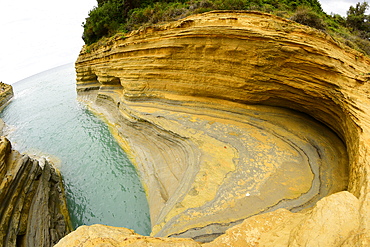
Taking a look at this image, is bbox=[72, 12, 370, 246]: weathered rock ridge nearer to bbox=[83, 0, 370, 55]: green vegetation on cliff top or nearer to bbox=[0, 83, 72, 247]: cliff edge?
bbox=[0, 83, 72, 247]: cliff edge

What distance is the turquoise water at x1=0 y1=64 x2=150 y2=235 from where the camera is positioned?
5742 millimetres

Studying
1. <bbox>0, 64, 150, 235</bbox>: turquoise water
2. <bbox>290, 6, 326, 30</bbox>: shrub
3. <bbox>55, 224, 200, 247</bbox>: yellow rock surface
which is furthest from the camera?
<bbox>290, 6, 326, 30</bbox>: shrub

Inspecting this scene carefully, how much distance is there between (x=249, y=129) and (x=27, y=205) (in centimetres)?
690

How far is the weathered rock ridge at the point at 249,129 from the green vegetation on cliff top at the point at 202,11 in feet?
12.4

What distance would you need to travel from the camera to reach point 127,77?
9.48 m

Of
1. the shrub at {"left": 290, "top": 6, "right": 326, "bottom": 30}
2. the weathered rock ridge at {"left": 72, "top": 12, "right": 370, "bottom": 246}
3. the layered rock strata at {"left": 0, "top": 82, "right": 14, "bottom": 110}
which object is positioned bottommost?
the weathered rock ridge at {"left": 72, "top": 12, "right": 370, "bottom": 246}

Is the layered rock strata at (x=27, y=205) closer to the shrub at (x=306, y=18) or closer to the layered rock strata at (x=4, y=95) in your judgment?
the shrub at (x=306, y=18)

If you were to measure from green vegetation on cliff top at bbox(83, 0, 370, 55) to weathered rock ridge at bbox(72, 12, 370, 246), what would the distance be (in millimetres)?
3787

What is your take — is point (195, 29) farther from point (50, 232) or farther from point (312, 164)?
point (50, 232)

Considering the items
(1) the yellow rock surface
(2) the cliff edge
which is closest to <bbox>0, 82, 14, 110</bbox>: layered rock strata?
(2) the cliff edge

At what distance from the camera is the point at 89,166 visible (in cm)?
783

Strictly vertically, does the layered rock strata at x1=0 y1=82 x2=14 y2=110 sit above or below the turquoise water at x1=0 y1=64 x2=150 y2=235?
above

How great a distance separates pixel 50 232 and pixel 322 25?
40.9 feet

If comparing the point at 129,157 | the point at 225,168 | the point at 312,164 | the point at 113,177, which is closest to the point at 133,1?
the point at 129,157
